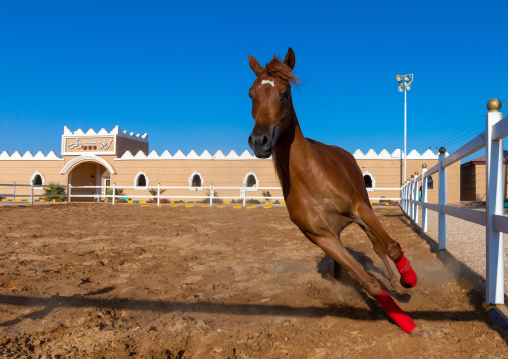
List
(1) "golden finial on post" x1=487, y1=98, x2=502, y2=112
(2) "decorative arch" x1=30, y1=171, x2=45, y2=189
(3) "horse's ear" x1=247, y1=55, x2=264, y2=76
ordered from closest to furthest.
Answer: (1) "golden finial on post" x1=487, y1=98, x2=502, y2=112 < (3) "horse's ear" x1=247, y1=55, x2=264, y2=76 < (2) "decorative arch" x1=30, y1=171, x2=45, y2=189

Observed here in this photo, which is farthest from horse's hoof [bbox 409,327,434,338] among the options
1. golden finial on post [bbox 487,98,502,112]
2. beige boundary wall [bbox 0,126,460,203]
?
beige boundary wall [bbox 0,126,460,203]

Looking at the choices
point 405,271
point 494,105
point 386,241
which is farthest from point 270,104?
point 405,271

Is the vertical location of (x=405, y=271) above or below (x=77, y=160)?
below

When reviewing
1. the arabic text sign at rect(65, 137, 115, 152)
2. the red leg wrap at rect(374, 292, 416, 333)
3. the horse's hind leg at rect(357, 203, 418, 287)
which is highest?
the arabic text sign at rect(65, 137, 115, 152)

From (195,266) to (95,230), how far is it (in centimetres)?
461

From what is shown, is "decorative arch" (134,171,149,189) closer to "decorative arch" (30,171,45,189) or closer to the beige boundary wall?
the beige boundary wall

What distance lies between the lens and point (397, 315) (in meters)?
2.78

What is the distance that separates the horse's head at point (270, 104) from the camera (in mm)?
2617

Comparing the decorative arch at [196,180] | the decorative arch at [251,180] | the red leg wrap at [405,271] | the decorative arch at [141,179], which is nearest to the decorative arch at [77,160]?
the decorative arch at [141,179]

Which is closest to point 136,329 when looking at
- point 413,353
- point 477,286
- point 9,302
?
point 9,302

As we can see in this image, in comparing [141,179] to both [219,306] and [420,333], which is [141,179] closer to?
[219,306]

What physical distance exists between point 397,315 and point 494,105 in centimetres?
191

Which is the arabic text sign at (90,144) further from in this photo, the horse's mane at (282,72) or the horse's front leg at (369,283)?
the horse's front leg at (369,283)

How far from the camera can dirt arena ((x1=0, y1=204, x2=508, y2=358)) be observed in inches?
100
